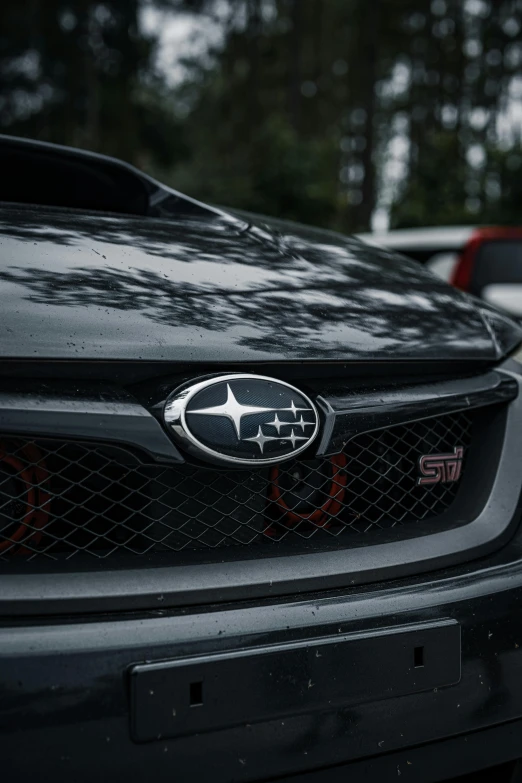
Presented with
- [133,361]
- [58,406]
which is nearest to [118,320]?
[133,361]

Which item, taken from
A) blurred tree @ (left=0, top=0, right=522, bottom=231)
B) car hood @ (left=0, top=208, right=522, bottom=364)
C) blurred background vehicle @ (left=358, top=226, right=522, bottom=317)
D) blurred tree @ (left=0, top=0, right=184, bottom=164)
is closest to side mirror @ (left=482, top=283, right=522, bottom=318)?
blurred background vehicle @ (left=358, top=226, right=522, bottom=317)

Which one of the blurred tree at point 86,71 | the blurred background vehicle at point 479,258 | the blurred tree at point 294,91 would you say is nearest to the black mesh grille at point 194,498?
the blurred background vehicle at point 479,258

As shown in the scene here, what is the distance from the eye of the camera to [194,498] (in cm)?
146

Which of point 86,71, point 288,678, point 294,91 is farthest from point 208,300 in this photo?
point 294,91

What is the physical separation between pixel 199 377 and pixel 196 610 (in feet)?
1.18

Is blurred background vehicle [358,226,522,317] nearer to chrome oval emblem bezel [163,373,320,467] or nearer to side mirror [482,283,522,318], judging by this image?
side mirror [482,283,522,318]

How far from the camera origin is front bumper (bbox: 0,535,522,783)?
1203mm

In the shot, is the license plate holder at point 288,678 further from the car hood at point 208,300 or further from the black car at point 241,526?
the car hood at point 208,300

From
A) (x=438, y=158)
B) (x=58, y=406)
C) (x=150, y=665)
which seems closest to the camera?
(x=150, y=665)

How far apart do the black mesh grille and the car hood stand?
159 mm

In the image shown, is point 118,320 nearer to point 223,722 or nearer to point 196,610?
point 196,610

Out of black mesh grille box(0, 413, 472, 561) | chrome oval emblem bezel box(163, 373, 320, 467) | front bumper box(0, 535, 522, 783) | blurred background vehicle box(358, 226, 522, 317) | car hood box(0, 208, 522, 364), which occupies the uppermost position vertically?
car hood box(0, 208, 522, 364)

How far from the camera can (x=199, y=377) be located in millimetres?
1474

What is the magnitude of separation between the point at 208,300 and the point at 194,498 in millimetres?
372
